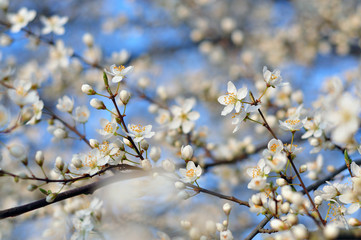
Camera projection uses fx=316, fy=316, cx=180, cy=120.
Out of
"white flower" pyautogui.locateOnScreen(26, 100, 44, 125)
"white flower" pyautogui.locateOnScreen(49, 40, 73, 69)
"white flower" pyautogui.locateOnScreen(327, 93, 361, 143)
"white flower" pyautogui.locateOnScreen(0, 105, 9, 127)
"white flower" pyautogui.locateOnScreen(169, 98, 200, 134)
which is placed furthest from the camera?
"white flower" pyautogui.locateOnScreen(49, 40, 73, 69)

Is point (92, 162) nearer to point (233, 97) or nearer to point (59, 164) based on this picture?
point (59, 164)

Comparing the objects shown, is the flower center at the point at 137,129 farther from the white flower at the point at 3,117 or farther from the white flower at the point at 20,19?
the white flower at the point at 20,19

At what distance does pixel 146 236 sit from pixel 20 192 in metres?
1.73

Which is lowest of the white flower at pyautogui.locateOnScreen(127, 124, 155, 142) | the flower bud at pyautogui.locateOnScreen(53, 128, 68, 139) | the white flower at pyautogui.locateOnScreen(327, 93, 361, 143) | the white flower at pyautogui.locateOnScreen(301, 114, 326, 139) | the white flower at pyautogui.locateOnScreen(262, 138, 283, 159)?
the white flower at pyautogui.locateOnScreen(327, 93, 361, 143)

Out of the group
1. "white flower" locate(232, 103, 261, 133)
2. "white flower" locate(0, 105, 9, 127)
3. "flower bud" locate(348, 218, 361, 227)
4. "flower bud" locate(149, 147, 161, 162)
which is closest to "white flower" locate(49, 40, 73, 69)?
"white flower" locate(0, 105, 9, 127)

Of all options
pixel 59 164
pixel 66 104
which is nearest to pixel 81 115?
pixel 66 104

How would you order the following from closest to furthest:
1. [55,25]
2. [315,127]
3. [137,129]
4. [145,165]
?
[145,165] < [137,129] < [315,127] < [55,25]

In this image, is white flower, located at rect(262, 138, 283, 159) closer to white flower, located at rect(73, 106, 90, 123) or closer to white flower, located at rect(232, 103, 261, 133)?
white flower, located at rect(232, 103, 261, 133)

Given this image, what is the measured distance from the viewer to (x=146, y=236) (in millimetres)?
3703

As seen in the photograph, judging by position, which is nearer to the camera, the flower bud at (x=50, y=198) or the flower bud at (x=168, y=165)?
the flower bud at (x=50, y=198)

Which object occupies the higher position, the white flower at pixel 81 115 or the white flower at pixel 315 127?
the white flower at pixel 81 115

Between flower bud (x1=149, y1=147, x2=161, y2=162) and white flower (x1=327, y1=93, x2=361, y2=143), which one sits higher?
flower bud (x1=149, y1=147, x2=161, y2=162)

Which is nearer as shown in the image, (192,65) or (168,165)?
(168,165)

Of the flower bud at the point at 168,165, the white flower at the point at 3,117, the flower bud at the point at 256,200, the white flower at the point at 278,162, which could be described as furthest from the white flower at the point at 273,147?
the white flower at the point at 3,117
